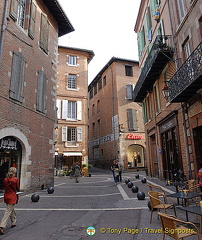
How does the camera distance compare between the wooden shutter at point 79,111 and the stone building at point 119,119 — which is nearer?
the wooden shutter at point 79,111

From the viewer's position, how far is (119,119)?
79.9ft

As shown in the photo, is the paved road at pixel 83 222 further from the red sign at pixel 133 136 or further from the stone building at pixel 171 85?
the red sign at pixel 133 136

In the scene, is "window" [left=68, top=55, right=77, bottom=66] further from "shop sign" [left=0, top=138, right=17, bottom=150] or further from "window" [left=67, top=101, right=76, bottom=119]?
"shop sign" [left=0, top=138, right=17, bottom=150]

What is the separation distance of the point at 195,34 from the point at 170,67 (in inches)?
124

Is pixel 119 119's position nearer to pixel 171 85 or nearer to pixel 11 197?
pixel 171 85

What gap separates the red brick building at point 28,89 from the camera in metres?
8.66

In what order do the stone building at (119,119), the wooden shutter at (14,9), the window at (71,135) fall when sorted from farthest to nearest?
the stone building at (119,119) < the window at (71,135) < the wooden shutter at (14,9)

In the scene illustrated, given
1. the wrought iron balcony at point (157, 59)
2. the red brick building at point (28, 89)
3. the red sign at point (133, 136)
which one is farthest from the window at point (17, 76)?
the red sign at point (133, 136)

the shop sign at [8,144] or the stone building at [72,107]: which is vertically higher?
the stone building at [72,107]

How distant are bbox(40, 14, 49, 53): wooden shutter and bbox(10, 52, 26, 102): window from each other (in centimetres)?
263

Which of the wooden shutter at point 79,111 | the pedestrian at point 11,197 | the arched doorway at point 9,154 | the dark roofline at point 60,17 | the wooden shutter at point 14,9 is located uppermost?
the dark roofline at point 60,17

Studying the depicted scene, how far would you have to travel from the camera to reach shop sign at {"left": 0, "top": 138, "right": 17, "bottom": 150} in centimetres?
827

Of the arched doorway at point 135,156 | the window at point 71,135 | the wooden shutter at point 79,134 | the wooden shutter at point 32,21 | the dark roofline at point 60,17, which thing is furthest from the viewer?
the arched doorway at point 135,156

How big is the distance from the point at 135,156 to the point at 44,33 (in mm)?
18356
